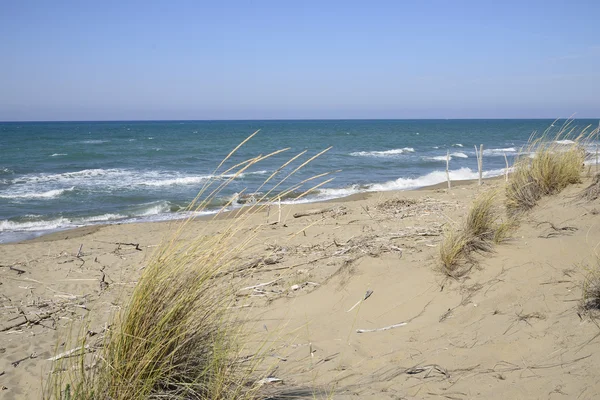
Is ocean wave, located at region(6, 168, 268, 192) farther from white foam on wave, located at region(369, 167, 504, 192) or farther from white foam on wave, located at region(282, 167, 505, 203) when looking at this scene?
white foam on wave, located at region(369, 167, 504, 192)

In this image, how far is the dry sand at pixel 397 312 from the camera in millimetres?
2988

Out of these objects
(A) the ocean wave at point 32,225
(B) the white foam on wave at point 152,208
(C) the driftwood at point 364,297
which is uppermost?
(C) the driftwood at point 364,297

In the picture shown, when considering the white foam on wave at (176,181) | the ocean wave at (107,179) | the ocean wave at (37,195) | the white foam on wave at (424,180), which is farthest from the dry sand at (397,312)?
the ocean wave at (107,179)

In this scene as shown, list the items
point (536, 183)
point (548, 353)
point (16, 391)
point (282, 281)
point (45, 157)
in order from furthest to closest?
point (45, 157) → point (536, 183) → point (282, 281) → point (16, 391) → point (548, 353)

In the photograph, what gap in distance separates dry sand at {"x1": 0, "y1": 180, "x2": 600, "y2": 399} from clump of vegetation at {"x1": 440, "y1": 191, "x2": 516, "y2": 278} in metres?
0.15

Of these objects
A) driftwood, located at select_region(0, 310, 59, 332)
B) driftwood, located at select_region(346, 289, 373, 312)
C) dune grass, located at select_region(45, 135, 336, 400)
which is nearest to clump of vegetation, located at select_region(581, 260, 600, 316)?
driftwood, located at select_region(346, 289, 373, 312)

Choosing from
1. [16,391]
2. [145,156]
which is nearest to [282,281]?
[16,391]

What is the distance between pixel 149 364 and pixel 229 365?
45 centimetres

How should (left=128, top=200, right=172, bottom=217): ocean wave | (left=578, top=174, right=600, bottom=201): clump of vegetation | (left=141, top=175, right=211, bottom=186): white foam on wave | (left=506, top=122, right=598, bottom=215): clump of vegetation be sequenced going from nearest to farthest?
(left=578, top=174, right=600, bottom=201): clump of vegetation
(left=506, top=122, right=598, bottom=215): clump of vegetation
(left=128, top=200, right=172, bottom=217): ocean wave
(left=141, top=175, right=211, bottom=186): white foam on wave

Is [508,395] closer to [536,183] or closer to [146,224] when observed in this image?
[536,183]

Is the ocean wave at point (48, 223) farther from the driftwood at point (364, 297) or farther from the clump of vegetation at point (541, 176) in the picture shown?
the clump of vegetation at point (541, 176)

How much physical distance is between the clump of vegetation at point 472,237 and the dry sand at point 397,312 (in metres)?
0.15

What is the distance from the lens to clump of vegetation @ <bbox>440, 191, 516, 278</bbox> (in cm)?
473

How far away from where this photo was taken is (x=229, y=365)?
2574mm
